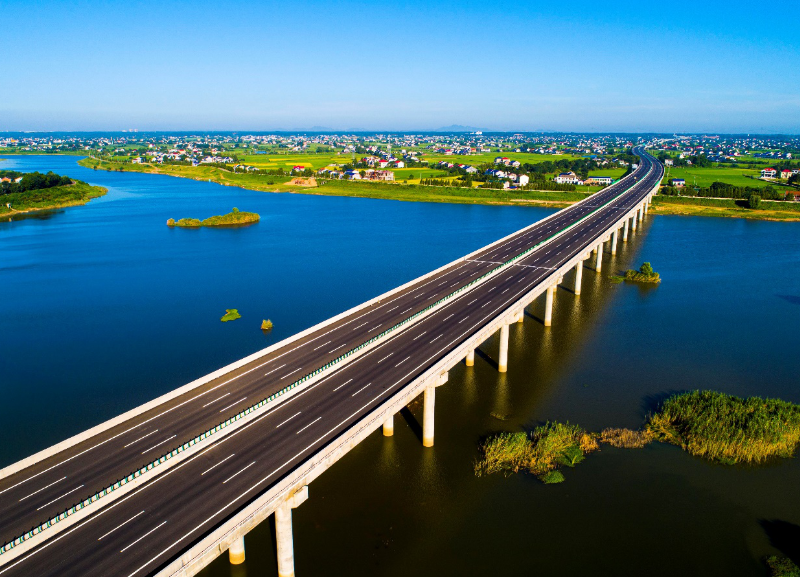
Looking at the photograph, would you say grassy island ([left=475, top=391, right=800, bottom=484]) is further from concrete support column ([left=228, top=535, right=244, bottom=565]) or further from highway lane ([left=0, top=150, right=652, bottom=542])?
concrete support column ([left=228, top=535, right=244, bottom=565])

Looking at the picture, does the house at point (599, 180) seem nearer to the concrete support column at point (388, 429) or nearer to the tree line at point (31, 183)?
the concrete support column at point (388, 429)

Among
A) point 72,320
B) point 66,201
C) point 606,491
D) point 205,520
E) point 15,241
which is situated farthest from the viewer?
point 66,201

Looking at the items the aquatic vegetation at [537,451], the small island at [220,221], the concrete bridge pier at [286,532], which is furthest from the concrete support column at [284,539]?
the small island at [220,221]

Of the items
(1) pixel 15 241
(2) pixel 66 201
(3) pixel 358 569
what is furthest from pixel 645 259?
(2) pixel 66 201

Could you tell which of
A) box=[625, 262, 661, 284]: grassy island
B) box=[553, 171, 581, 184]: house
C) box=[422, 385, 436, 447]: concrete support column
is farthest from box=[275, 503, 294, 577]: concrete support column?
box=[553, 171, 581, 184]: house

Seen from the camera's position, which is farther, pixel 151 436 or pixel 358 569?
pixel 151 436

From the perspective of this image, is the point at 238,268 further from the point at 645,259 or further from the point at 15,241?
the point at 645,259

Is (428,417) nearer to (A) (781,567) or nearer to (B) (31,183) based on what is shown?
(A) (781,567)

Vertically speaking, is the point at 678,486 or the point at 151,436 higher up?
the point at 151,436
